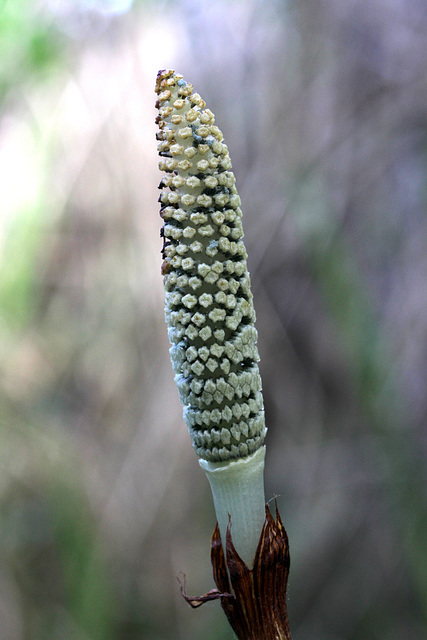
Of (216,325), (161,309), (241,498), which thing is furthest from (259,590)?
(161,309)

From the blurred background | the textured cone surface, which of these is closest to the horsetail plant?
the textured cone surface

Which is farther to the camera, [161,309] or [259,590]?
[161,309]

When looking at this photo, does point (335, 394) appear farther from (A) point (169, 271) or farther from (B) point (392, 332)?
(A) point (169, 271)

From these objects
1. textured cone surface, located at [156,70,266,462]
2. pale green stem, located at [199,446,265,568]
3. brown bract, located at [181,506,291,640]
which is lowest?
brown bract, located at [181,506,291,640]

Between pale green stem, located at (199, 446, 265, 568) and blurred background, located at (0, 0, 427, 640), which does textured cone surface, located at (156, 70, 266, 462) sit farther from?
blurred background, located at (0, 0, 427, 640)

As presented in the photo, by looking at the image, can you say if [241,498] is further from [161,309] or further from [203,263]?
[161,309]

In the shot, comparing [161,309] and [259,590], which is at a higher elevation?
[161,309]
